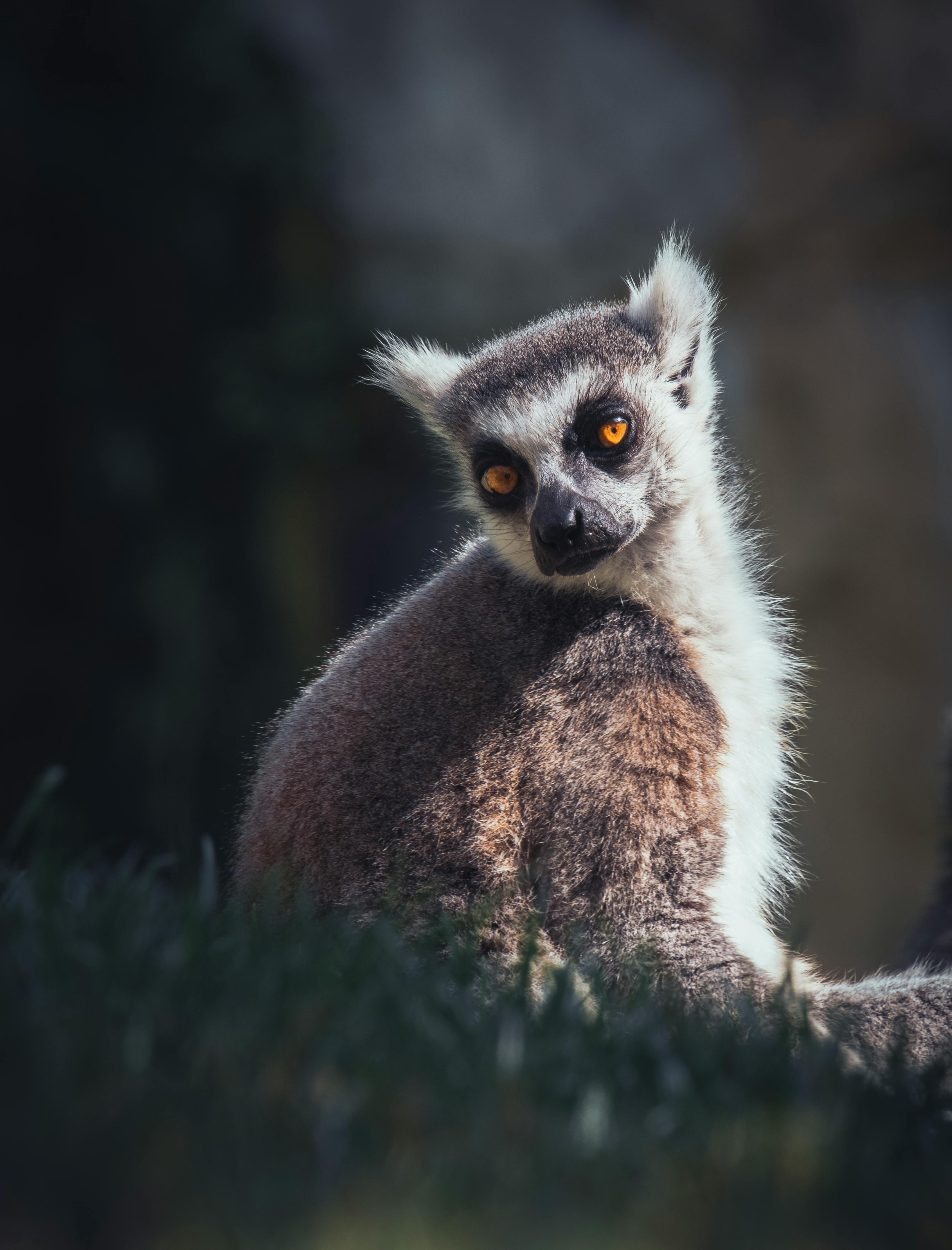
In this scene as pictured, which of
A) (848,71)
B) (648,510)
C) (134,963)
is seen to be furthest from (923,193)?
(134,963)

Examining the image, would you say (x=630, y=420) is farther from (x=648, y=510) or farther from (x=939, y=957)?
(x=939, y=957)

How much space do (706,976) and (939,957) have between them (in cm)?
145

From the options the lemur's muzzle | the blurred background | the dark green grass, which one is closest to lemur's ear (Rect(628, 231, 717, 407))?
the lemur's muzzle

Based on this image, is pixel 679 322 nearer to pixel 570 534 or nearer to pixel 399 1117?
pixel 570 534

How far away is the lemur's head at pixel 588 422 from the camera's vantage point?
3369 mm

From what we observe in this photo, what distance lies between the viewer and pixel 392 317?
9.00m

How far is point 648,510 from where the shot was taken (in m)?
3.54

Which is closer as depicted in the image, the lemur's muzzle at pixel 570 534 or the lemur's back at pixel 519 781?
the lemur's back at pixel 519 781

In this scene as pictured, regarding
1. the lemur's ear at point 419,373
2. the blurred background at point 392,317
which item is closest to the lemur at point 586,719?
the lemur's ear at point 419,373

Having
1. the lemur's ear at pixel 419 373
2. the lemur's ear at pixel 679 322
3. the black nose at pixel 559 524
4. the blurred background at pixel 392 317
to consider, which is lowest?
the black nose at pixel 559 524

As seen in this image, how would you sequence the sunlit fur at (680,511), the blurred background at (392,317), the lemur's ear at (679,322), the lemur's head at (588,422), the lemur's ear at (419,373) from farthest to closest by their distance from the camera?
1. the blurred background at (392,317)
2. the lemur's ear at (419,373)
3. the lemur's ear at (679,322)
4. the lemur's head at (588,422)
5. the sunlit fur at (680,511)

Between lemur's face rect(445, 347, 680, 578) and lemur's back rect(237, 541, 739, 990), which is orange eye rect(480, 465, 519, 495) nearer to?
lemur's face rect(445, 347, 680, 578)

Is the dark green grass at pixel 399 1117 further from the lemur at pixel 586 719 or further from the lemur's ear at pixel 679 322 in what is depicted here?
the lemur's ear at pixel 679 322

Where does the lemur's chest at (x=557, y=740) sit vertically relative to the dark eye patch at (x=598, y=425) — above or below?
below
